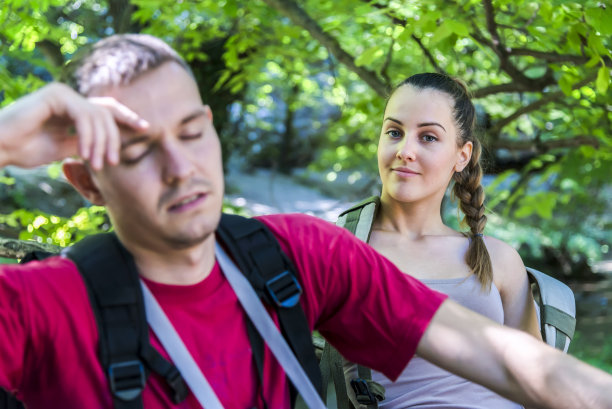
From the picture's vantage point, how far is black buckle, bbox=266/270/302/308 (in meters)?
1.35

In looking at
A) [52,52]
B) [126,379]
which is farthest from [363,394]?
[52,52]

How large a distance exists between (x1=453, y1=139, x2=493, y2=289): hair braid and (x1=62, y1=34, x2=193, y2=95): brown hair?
1494mm

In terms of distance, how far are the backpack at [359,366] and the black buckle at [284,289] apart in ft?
2.83

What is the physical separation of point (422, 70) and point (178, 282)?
344cm

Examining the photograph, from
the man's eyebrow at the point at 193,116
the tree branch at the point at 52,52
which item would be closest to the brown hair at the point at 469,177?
the man's eyebrow at the point at 193,116

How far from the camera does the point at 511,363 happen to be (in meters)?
1.34

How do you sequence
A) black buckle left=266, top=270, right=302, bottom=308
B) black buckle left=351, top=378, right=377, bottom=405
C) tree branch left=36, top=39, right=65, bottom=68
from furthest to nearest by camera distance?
tree branch left=36, top=39, right=65, bottom=68 < black buckle left=351, top=378, right=377, bottom=405 < black buckle left=266, top=270, right=302, bottom=308

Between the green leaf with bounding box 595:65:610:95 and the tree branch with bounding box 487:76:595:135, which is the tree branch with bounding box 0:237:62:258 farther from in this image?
the tree branch with bounding box 487:76:595:135

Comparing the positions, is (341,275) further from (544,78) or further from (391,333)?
(544,78)

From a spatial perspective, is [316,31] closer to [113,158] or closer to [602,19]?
[602,19]

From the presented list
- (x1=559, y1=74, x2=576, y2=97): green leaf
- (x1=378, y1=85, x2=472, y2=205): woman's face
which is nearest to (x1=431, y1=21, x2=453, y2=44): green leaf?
(x1=378, y1=85, x2=472, y2=205): woman's face

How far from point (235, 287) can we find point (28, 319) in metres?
0.40

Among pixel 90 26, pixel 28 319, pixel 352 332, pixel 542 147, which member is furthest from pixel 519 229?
pixel 28 319

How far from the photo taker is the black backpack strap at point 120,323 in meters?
1.15
